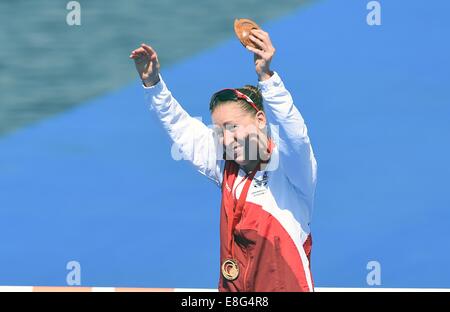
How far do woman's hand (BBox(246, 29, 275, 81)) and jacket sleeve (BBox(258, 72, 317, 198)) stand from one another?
0.03 m

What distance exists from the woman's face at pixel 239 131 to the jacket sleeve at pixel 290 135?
0.25 ft

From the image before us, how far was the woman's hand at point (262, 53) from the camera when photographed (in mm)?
3652

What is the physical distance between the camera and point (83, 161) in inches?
202

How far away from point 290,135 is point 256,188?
0.26 metres

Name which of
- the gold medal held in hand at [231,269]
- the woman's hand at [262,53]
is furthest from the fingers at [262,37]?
the gold medal held in hand at [231,269]

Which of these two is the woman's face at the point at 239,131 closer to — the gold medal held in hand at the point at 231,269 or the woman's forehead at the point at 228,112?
the woman's forehead at the point at 228,112

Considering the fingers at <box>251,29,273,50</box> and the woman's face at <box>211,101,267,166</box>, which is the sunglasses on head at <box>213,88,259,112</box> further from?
the fingers at <box>251,29,273,50</box>

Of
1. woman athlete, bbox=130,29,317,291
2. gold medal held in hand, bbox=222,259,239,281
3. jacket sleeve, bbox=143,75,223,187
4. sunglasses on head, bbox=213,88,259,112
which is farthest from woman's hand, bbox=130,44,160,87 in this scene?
gold medal held in hand, bbox=222,259,239,281

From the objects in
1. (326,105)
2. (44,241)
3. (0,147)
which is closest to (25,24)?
(0,147)

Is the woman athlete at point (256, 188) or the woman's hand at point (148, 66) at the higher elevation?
the woman's hand at point (148, 66)

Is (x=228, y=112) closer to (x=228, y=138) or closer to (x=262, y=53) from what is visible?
(x=228, y=138)

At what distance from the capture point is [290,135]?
12.1 ft

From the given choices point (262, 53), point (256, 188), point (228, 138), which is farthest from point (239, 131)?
point (262, 53)
